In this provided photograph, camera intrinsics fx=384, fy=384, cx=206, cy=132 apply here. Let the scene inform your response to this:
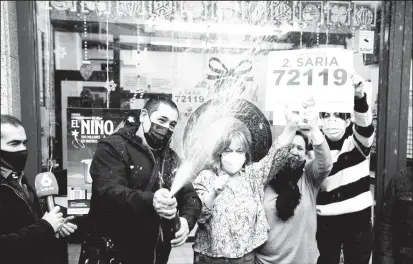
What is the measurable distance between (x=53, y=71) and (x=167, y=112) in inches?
66.7

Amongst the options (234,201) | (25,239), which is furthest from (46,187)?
(234,201)

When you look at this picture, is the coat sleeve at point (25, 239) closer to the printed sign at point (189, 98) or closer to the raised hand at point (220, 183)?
the raised hand at point (220, 183)

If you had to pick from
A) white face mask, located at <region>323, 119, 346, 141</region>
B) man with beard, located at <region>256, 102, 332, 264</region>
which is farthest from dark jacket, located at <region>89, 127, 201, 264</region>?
white face mask, located at <region>323, 119, 346, 141</region>

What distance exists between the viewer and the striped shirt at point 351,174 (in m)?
3.45

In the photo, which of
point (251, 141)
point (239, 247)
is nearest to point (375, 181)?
point (251, 141)

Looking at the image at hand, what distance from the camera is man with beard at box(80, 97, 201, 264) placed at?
2.69m

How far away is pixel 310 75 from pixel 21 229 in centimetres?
244

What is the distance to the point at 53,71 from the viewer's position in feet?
12.9

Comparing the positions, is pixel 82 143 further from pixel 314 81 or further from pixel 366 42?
pixel 366 42

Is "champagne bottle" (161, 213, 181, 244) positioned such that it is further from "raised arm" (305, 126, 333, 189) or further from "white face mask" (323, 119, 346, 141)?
"white face mask" (323, 119, 346, 141)

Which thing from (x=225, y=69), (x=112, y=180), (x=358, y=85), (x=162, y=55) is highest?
(x=162, y=55)

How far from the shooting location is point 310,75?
314cm

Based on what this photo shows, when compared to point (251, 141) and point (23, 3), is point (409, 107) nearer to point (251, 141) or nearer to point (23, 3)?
point (251, 141)

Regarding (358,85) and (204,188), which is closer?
(204,188)
